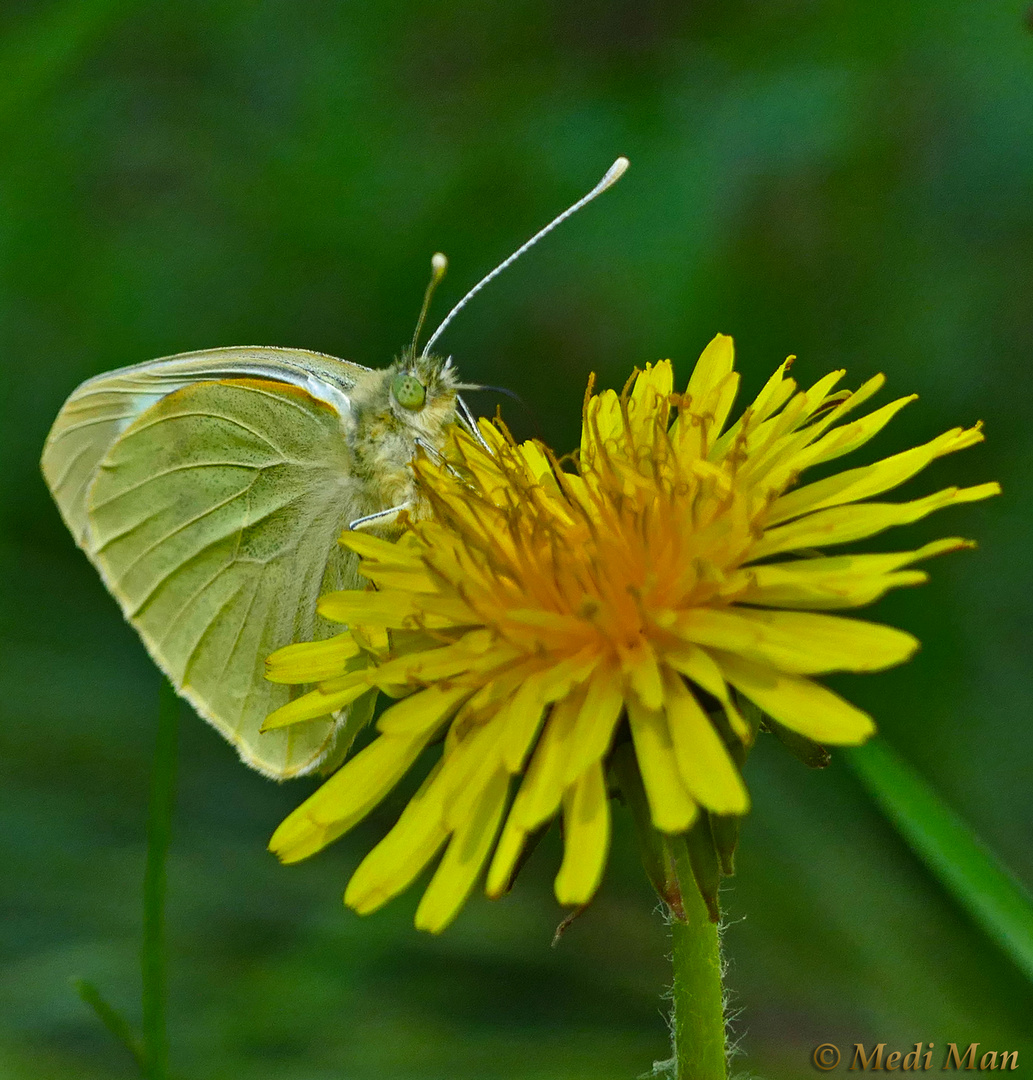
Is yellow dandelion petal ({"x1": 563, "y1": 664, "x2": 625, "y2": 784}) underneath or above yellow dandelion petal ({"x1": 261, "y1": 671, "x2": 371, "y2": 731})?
underneath

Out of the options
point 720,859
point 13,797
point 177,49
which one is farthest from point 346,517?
point 177,49

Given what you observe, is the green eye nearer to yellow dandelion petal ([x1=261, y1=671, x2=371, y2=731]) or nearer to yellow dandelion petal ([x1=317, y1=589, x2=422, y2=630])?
yellow dandelion petal ([x1=317, y1=589, x2=422, y2=630])

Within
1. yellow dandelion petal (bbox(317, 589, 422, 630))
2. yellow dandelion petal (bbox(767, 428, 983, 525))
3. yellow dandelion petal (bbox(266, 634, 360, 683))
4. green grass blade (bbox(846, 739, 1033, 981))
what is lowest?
green grass blade (bbox(846, 739, 1033, 981))

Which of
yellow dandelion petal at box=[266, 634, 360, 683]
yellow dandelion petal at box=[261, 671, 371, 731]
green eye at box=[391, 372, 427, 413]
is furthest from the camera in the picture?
green eye at box=[391, 372, 427, 413]

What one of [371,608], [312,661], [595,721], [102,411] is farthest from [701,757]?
[102,411]

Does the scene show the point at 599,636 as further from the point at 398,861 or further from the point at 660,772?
the point at 398,861

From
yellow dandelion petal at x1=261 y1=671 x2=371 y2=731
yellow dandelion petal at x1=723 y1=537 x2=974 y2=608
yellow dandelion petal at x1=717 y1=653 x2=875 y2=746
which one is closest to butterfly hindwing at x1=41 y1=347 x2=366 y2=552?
yellow dandelion petal at x1=261 y1=671 x2=371 y2=731
